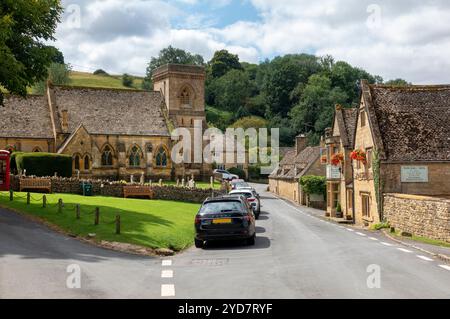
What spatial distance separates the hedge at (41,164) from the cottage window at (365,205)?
22495 mm

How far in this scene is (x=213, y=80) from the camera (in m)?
150

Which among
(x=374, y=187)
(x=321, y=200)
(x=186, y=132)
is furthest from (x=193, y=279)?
(x=186, y=132)

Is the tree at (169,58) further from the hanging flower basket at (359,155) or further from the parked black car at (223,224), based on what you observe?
the parked black car at (223,224)

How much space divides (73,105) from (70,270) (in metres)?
50.1

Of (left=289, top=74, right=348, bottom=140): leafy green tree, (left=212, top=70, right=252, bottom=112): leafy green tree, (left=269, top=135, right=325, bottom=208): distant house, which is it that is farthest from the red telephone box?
(left=212, top=70, right=252, bottom=112): leafy green tree

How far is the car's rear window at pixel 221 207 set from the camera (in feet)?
57.2

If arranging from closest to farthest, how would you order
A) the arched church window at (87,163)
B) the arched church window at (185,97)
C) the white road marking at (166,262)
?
the white road marking at (166,262), the arched church window at (87,163), the arched church window at (185,97)

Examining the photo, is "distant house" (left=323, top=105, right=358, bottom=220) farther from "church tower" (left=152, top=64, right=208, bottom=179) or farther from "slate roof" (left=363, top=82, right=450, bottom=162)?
"church tower" (left=152, top=64, right=208, bottom=179)

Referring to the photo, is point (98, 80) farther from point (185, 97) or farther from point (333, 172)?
point (333, 172)

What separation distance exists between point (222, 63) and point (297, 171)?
315 feet

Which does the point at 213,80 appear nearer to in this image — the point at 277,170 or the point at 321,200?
the point at 277,170

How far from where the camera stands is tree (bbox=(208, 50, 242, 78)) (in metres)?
158

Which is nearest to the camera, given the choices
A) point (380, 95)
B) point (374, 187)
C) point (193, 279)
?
point (193, 279)

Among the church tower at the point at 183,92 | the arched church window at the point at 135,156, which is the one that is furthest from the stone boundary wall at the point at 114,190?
the church tower at the point at 183,92
